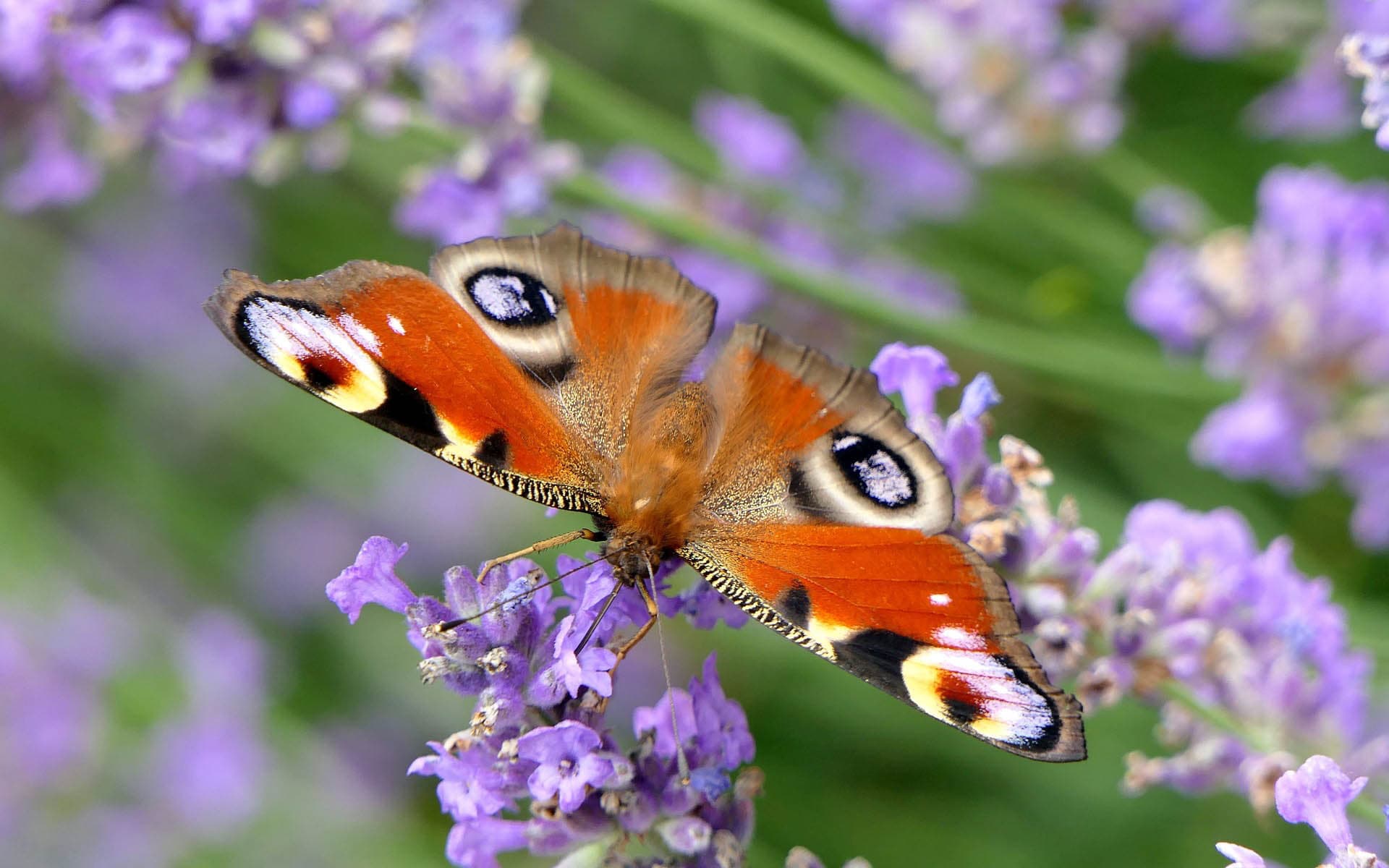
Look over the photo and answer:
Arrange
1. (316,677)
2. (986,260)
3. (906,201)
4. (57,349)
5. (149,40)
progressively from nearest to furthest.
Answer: (149,40)
(906,201)
(986,260)
(316,677)
(57,349)

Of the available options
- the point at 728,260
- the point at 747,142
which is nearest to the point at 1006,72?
the point at 747,142

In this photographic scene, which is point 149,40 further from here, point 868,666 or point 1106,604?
point 1106,604

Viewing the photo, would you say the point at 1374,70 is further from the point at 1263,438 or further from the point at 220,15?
the point at 220,15

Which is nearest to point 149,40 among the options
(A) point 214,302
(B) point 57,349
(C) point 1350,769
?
(A) point 214,302

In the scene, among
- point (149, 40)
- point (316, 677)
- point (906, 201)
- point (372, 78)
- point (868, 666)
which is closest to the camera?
point (868, 666)

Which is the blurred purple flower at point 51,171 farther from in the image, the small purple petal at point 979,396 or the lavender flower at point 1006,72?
the small purple petal at point 979,396

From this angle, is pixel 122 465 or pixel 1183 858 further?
pixel 122 465

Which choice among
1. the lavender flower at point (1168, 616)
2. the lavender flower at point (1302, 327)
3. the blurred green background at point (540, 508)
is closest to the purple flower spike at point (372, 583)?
the lavender flower at point (1168, 616)
